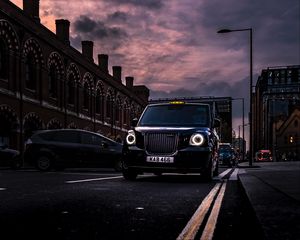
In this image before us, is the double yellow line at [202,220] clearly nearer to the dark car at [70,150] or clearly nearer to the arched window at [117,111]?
the dark car at [70,150]

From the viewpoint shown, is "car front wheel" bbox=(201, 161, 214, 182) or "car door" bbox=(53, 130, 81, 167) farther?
"car door" bbox=(53, 130, 81, 167)

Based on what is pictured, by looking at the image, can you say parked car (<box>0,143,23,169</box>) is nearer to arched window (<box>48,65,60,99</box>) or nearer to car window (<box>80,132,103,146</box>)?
car window (<box>80,132,103,146</box>)

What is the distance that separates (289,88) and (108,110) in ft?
412

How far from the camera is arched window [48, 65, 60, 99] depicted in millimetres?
32094

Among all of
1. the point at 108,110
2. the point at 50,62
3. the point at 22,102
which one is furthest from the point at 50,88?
the point at 108,110

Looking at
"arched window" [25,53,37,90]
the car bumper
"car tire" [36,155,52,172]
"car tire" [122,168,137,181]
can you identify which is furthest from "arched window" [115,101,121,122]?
the car bumper

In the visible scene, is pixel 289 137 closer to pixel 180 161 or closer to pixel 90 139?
pixel 90 139

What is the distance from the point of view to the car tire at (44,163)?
1664cm

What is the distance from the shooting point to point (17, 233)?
12.0 feet

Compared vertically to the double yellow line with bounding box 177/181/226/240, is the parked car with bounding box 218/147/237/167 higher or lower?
lower

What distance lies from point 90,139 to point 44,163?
1898 millimetres

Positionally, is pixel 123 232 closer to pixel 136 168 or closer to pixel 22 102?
pixel 136 168

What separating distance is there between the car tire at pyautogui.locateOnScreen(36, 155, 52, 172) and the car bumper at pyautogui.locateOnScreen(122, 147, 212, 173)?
24.3 ft

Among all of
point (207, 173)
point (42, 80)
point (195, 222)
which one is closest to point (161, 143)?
point (207, 173)
